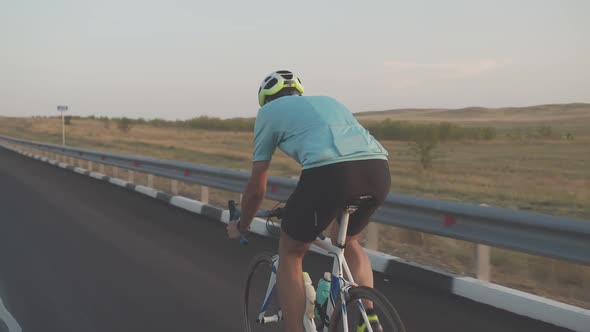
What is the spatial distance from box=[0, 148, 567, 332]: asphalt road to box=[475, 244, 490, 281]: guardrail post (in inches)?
18.9

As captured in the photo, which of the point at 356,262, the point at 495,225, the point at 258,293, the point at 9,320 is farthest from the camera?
the point at 495,225

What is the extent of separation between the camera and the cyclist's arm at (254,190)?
341cm

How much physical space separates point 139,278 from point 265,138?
3.84 meters

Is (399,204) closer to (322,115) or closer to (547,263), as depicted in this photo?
(547,263)

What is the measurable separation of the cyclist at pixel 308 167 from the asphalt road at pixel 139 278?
175 cm

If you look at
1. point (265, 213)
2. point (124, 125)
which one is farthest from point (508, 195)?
point (124, 125)

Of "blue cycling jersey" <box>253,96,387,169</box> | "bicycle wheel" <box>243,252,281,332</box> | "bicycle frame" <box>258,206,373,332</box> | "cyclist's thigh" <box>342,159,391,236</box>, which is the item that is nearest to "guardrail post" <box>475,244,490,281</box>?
"bicycle wheel" <box>243,252,281,332</box>

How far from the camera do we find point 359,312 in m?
3.14

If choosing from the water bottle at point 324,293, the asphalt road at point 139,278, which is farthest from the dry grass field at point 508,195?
the water bottle at point 324,293

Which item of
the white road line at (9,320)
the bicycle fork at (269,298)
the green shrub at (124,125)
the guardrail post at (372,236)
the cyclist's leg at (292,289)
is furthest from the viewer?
the green shrub at (124,125)

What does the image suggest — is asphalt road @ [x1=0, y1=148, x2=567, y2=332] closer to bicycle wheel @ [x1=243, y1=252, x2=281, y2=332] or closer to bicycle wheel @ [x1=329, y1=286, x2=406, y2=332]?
bicycle wheel @ [x1=243, y1=252, x2=281, y2=332]

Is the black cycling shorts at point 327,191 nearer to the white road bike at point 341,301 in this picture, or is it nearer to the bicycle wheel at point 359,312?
the white road bike at point 341,301

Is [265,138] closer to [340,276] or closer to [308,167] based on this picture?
[308,167]

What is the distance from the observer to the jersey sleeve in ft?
11.0
